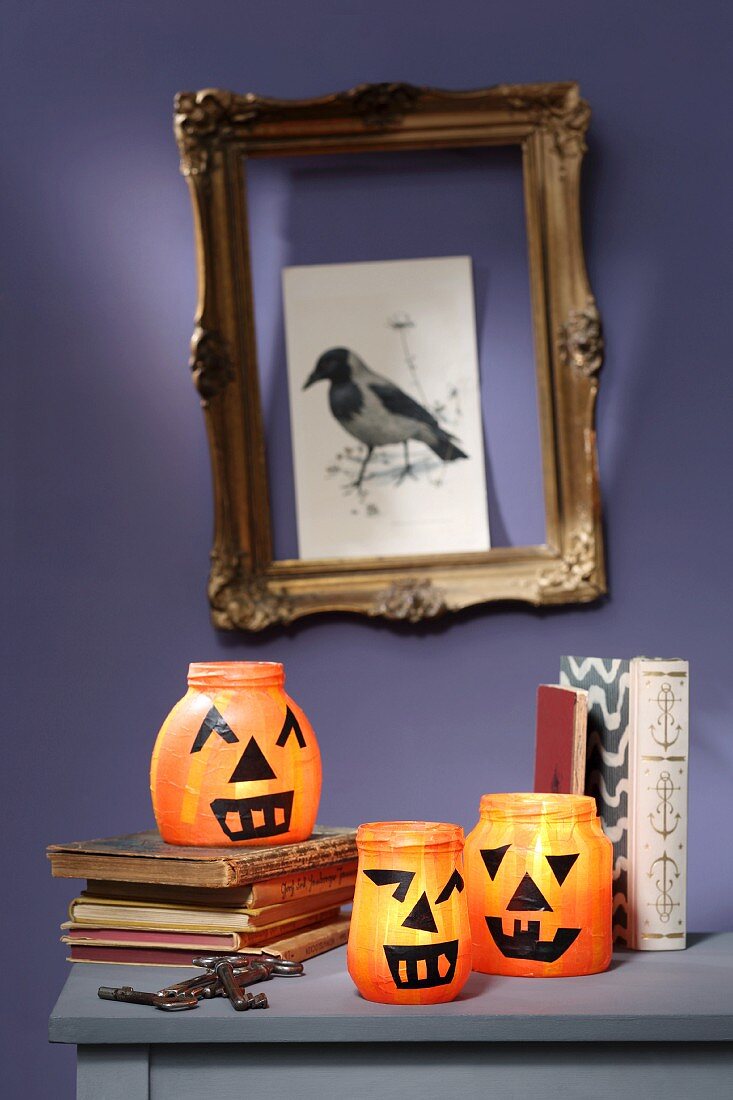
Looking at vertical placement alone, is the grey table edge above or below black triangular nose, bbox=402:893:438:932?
below

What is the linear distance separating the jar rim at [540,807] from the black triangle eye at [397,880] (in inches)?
5.0

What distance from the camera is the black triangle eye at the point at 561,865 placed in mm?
984

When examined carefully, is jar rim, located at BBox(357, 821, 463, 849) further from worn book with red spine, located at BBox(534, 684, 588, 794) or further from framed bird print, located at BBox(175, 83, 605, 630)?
framed bird print, located at BBox(175, 83, 605, 630)

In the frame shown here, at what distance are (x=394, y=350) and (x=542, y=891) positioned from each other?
907 millimetres

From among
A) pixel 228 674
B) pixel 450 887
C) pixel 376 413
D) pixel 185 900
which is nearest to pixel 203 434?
pixel 376 413

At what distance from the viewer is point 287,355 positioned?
1.70m

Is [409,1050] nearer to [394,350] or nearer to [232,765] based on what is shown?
[232,765]

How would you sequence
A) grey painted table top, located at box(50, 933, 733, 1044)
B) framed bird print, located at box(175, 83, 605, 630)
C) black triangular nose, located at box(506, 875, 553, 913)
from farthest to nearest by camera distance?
framed bird print, located at box(175, 83, 605, 630) → black triangular nose, located at box(506, 875, 553, 913) → grey painted table top, located at box(50, 933, 733, 1044)

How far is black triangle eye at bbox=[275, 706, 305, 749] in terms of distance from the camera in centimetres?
108

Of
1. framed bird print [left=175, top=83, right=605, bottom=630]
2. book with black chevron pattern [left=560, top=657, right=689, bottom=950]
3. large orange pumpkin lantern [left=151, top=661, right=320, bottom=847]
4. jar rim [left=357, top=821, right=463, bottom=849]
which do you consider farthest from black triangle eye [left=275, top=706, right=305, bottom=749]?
framed bird print [left=175, top=83, right=605, bottom=630]

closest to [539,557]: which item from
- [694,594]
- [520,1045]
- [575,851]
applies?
[694,594]

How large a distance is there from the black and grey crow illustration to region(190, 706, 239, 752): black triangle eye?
2.21ft

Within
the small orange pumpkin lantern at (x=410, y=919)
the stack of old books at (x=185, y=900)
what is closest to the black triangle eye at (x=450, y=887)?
the small orange pumpkin lantern at (x=410, y=919)

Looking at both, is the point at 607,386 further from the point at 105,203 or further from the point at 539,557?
the point at 105,203
